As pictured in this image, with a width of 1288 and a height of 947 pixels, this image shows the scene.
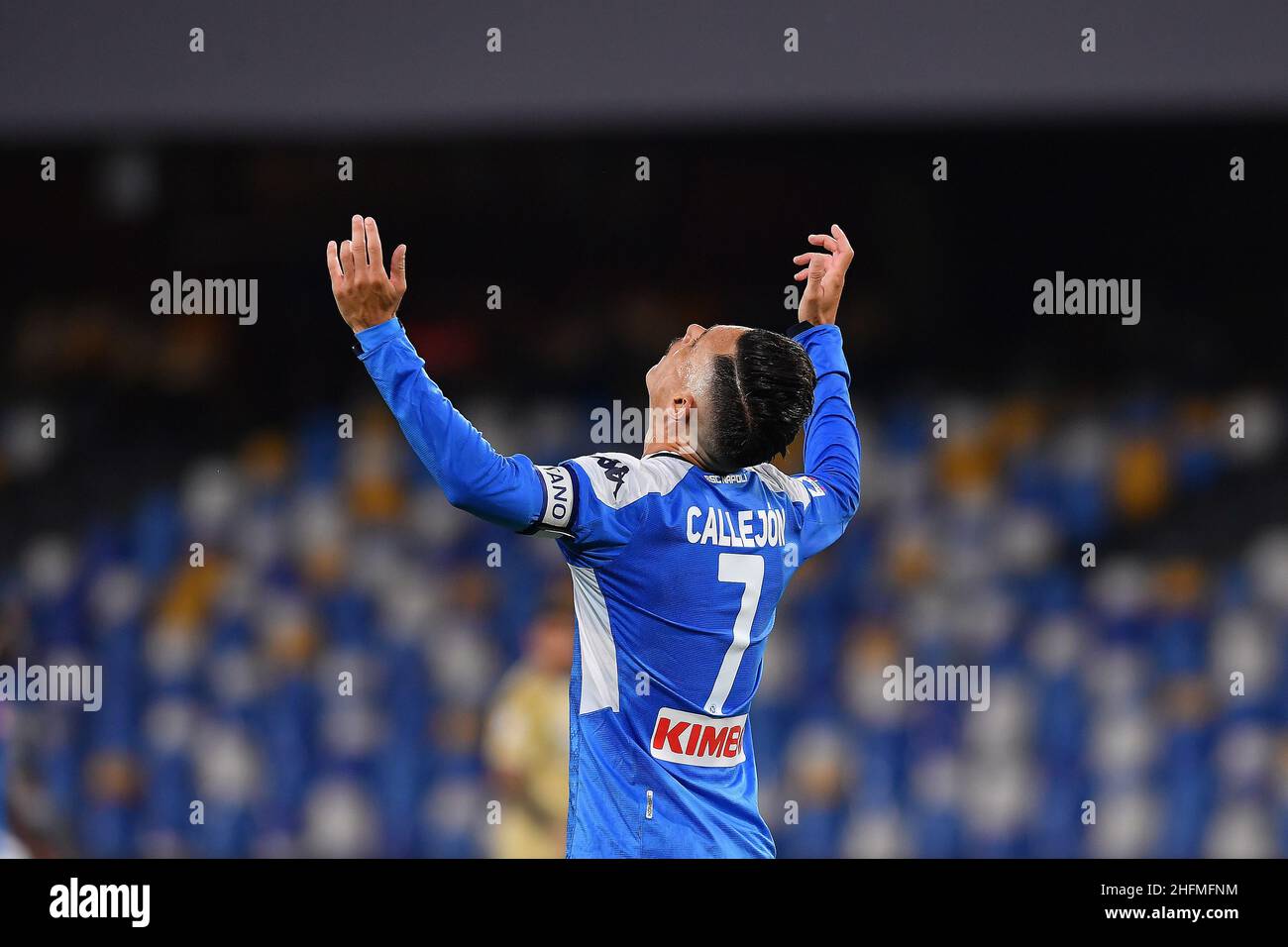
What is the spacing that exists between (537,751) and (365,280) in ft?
11.1

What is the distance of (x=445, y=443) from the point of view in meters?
2.14

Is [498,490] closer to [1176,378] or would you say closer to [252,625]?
[252,625]

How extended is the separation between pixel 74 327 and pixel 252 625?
6.66 ft

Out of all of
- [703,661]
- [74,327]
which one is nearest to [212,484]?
[74,327]

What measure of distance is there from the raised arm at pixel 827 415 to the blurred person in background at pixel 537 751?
8.55 feet

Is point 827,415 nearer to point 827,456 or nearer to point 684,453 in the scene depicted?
point 827,456

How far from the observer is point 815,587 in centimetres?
680

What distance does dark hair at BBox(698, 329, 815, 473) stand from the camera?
2.41 meters

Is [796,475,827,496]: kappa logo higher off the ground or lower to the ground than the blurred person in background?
higher

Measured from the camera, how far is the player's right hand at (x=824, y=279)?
2908 mm
